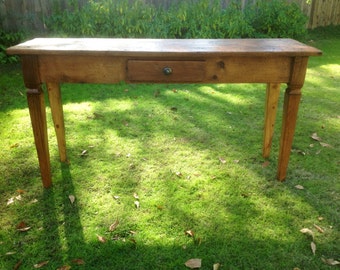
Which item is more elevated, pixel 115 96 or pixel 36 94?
pixel 36 94

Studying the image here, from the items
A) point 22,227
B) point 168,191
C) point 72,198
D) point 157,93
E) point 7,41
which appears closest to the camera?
point 22,227

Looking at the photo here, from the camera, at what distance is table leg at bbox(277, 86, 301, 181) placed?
233 cm

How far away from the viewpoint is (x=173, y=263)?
1.91 metres

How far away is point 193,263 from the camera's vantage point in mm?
1906

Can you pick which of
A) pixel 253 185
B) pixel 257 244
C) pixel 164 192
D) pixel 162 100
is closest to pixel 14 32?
pixel 162 100

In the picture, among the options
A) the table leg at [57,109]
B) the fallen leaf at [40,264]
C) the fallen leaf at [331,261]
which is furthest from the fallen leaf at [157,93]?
the fallen leaf at [331,261]

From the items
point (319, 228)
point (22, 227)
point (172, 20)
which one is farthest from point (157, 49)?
point (172, 20)

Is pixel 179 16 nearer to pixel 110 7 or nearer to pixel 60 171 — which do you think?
pixel 110 7

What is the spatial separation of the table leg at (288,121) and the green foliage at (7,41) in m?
4.80

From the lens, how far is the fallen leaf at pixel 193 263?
1.88 m

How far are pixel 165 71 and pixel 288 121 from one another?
1009 mm

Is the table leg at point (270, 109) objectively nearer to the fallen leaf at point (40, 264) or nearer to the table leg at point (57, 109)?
the table leg at point (57, 109)

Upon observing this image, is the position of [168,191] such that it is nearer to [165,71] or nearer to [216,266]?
[216,266]

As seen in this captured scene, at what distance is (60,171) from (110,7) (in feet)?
13.9
